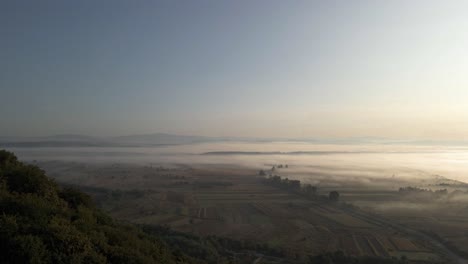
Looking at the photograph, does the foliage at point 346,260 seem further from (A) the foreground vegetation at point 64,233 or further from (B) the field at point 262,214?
(B) the field at point 262,214

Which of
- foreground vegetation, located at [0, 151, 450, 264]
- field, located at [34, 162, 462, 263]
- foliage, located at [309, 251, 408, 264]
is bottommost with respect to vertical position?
field, located at [34, 162, 462, 263]

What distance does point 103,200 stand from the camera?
5528 centimetres

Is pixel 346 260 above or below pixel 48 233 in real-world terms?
below

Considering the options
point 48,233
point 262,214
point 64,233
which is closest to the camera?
point 48,233

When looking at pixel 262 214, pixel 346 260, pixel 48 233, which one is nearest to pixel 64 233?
pixel 48 233

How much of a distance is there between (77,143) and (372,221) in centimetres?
15144

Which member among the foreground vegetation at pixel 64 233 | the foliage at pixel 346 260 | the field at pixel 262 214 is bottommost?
the field at pixel 262 214

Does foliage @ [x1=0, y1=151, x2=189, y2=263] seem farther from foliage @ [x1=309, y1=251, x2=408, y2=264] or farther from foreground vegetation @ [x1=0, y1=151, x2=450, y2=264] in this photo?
foliage @ [x1=309, y1=251, x2=408, y2=264]

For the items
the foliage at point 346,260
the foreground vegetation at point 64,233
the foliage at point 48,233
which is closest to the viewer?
the foliage at point 48,233

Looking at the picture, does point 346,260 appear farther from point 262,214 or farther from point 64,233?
point 64,233

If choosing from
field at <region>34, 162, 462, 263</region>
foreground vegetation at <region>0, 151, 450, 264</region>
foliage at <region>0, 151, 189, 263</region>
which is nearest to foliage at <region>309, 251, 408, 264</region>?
foreground vegetation at <region>0, 151, 450, 264</region>

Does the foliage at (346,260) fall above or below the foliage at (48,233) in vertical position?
below

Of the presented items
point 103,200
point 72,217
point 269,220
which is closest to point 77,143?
point 103,200

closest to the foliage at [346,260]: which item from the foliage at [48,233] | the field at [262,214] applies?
the field at [262,214]
